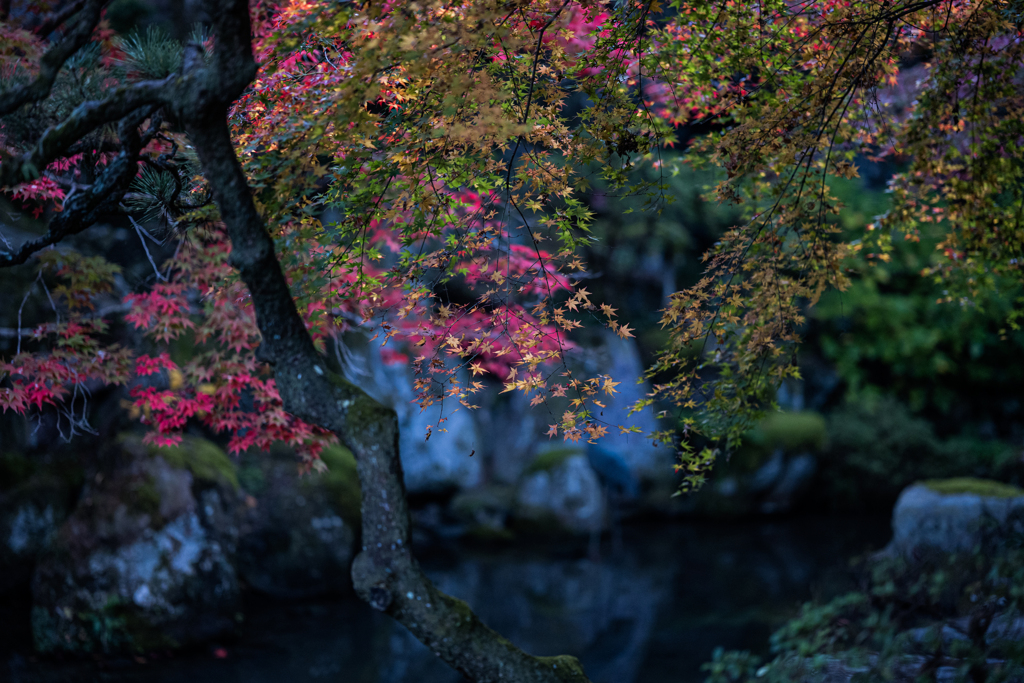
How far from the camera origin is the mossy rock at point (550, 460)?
36.7 feet

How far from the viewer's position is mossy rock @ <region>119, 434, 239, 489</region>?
22.3 ft

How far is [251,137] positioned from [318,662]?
5025 mm

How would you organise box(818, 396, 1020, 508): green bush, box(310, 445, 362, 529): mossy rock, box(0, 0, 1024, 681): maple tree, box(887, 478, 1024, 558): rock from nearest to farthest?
box(0, 0, 1024, 681): maple tree, box(887, 478, 1024, 558): rock, box(310, 445, 362, 529): mossy rock, box(818, 396, 1020, 508): green bush

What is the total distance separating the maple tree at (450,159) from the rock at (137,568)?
2.43 meters

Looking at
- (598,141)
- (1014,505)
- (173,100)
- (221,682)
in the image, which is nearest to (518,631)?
(221,682)

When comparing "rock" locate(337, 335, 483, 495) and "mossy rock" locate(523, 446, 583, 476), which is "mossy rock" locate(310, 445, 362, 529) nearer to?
"rock" locate(337, 335, 483, 495)

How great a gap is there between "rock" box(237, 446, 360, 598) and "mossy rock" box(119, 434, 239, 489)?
567mm

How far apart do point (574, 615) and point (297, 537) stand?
3.34 metres

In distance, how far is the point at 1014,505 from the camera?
654 cm

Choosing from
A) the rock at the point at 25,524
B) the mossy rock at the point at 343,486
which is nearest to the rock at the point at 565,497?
the mossy rock at the point at 343,486

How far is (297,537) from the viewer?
7695mm

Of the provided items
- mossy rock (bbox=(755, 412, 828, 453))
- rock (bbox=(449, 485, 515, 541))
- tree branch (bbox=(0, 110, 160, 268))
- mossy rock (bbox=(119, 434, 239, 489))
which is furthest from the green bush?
tree branch (bbox=(0, 110, 160, 268))

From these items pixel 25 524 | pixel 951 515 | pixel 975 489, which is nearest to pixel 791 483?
pixel 975 489

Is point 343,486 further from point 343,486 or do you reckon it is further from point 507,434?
point 507,434
